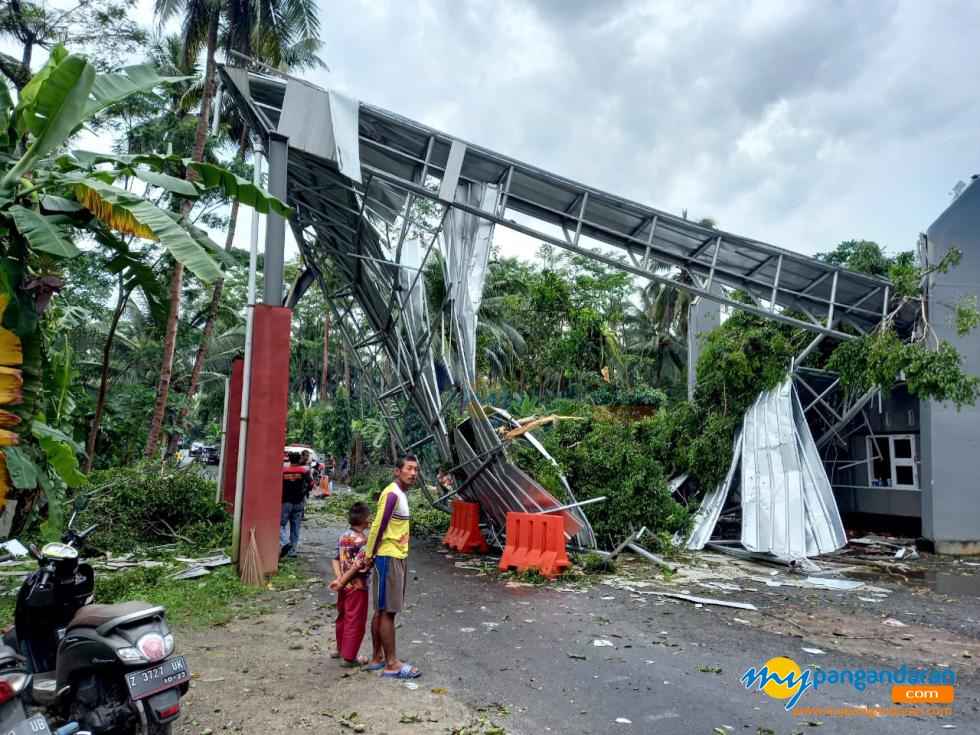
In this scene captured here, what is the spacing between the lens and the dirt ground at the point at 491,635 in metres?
4.62

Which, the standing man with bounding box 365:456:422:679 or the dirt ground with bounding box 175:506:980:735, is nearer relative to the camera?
the dirt ground with bounding box 175:506:980:735

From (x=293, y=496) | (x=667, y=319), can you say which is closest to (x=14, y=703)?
(x=293, y=496)

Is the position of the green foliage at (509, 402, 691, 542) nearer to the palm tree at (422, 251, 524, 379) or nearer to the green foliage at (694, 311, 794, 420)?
the green foliage at (694, 311, 794, 420)

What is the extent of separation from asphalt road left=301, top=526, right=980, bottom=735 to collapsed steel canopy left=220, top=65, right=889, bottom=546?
3.10 meters

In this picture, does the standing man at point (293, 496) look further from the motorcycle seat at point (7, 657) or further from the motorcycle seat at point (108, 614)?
the motorcycle seat at point (7, 657)

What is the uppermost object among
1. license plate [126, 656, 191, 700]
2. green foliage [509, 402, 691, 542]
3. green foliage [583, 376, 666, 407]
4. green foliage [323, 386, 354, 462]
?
green foliage [583, 376, 666, 407]

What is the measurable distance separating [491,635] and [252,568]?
365 cm

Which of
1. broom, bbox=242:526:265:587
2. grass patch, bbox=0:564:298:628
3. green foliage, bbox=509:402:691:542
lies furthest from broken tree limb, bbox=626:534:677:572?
broom, bbox=242:526:265:587

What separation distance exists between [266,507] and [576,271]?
95.5 feet

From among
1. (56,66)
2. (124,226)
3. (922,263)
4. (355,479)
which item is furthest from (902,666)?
(355,479)

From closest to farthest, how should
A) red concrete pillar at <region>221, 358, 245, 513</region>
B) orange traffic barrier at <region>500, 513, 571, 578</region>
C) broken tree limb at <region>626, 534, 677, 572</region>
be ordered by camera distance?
orange traffic barrier at <region>500, 513, 571, 578</region>
broken tree limb at <region>626, 534, 677, 572</region>
red concrete pillar at <region>221, 358, 245, 513</region>

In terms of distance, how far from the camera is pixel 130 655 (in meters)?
3.77

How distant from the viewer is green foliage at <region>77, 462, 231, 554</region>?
36.4 ft

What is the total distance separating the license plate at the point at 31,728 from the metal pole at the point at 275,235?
6.98 meters
